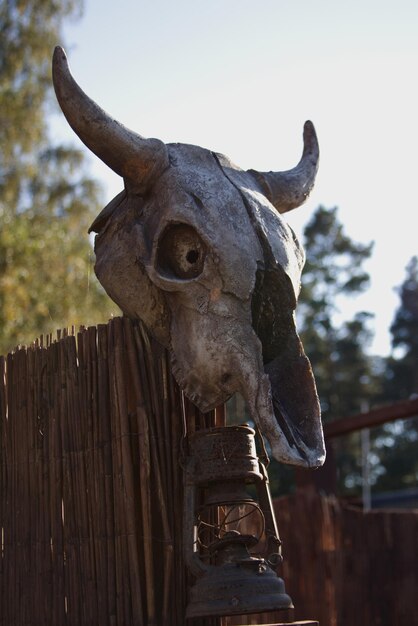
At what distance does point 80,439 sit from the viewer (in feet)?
14.1

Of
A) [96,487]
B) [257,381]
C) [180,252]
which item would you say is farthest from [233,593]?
[180,252]

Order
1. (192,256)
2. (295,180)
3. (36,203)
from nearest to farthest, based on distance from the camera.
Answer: (192,256), (295,180), (36,203)

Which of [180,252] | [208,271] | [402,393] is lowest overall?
[208,271]

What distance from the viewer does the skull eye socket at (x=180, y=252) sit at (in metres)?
3.82

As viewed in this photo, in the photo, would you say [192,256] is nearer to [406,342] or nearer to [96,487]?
[96,487]

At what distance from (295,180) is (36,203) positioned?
715 inches

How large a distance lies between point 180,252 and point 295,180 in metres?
0.92

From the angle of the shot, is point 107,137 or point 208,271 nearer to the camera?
point 208,271

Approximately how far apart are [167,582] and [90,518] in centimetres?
47

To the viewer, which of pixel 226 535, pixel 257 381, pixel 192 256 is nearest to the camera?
pixel 257 381

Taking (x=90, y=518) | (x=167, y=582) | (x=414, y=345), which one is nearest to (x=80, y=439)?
(x=90, y=518)

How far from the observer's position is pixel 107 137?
3963 millimetres

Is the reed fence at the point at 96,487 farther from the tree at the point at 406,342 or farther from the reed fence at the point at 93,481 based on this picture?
the tree at the point at 406,342

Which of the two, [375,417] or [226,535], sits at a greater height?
[375,417]
